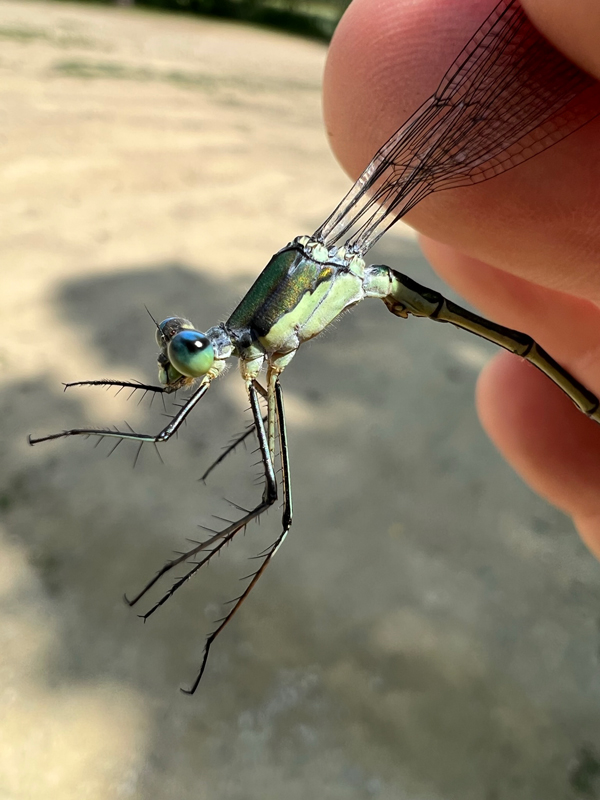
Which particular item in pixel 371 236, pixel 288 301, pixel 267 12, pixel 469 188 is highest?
pixel 469 188

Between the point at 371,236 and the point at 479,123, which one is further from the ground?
the point at 479,123

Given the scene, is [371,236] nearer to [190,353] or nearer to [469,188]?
[469,188]

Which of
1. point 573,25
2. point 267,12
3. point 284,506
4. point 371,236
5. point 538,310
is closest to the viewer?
point 573,25

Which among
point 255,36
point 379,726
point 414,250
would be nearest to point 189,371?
point 379,726

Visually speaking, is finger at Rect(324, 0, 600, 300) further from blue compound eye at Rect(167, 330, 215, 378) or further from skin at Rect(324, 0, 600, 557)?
blue compound eye at Rect(167, 330, 215, 378)

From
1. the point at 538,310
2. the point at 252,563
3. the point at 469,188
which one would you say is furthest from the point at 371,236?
the point at 252,563

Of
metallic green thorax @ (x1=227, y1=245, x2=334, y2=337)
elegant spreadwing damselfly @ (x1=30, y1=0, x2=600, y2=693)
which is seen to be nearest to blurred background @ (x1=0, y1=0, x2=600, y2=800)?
elegant spreadwing damselfly @ (x1=30, y1=0, x2=600, y2=693)
